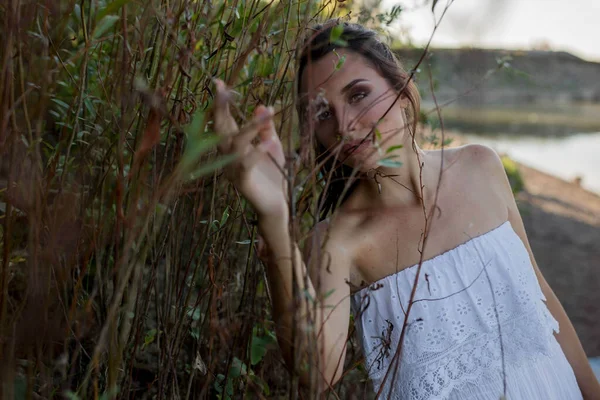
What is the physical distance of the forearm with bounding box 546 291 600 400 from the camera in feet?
5.69

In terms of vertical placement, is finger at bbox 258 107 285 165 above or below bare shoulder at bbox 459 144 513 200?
below

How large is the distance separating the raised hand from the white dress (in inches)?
24.3

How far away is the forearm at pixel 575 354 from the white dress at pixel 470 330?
0.15 feet

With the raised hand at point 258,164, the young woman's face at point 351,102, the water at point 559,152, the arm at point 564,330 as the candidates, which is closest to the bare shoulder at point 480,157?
the arm at point 564,330

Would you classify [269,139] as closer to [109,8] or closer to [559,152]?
[109,8]

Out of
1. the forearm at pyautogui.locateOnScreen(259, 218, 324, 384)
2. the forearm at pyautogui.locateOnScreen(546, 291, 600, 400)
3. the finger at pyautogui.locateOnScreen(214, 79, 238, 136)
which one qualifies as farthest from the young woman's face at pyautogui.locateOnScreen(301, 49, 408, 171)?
the forearm at pyautogui.locateOnScreen(546, 291, 600, 400)

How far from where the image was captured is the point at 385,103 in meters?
1.50

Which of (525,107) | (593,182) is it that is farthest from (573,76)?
(593,182)

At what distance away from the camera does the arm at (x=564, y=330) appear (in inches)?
68.5

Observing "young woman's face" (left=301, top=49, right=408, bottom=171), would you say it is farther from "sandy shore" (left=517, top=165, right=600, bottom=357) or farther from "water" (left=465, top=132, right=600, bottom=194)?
"water" (left=465, top=132, right=600, bottom=194)

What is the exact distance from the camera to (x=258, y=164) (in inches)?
38.3

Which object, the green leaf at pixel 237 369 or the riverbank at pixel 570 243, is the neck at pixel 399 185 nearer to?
the green leaf at pixel 237 369

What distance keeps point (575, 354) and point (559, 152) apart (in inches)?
590

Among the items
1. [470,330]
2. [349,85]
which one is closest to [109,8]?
[349,85]
